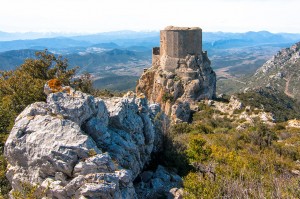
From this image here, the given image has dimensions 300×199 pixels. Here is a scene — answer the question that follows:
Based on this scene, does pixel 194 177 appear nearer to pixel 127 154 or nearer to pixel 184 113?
pixel 127 154

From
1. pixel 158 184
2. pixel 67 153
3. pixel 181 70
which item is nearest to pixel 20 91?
pixel 67 153

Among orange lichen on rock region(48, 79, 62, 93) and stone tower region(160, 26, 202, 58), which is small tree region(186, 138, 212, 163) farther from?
stone tower region(160, 26, 202, 58)

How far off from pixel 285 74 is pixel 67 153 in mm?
106994

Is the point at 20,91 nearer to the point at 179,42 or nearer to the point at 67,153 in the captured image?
the point at 67,153

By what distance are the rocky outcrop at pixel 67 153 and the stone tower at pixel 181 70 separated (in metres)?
29.8

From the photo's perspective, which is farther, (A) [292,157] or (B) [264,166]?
(A) [292,157]

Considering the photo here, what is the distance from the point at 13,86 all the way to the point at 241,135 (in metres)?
18.4

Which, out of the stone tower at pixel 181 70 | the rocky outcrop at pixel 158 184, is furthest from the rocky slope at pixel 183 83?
the rocky outcrop at pixel 158 184

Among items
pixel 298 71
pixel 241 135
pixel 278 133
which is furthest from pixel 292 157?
pixel 298 71

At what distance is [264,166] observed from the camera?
50.3 ft

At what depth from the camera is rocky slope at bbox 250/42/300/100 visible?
9076 cm

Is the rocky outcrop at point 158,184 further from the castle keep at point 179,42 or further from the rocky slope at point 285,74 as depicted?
the rocky slope at point 285,74

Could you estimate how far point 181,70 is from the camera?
42.7 meters

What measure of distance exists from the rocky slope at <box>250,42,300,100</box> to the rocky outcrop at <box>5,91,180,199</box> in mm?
77778
